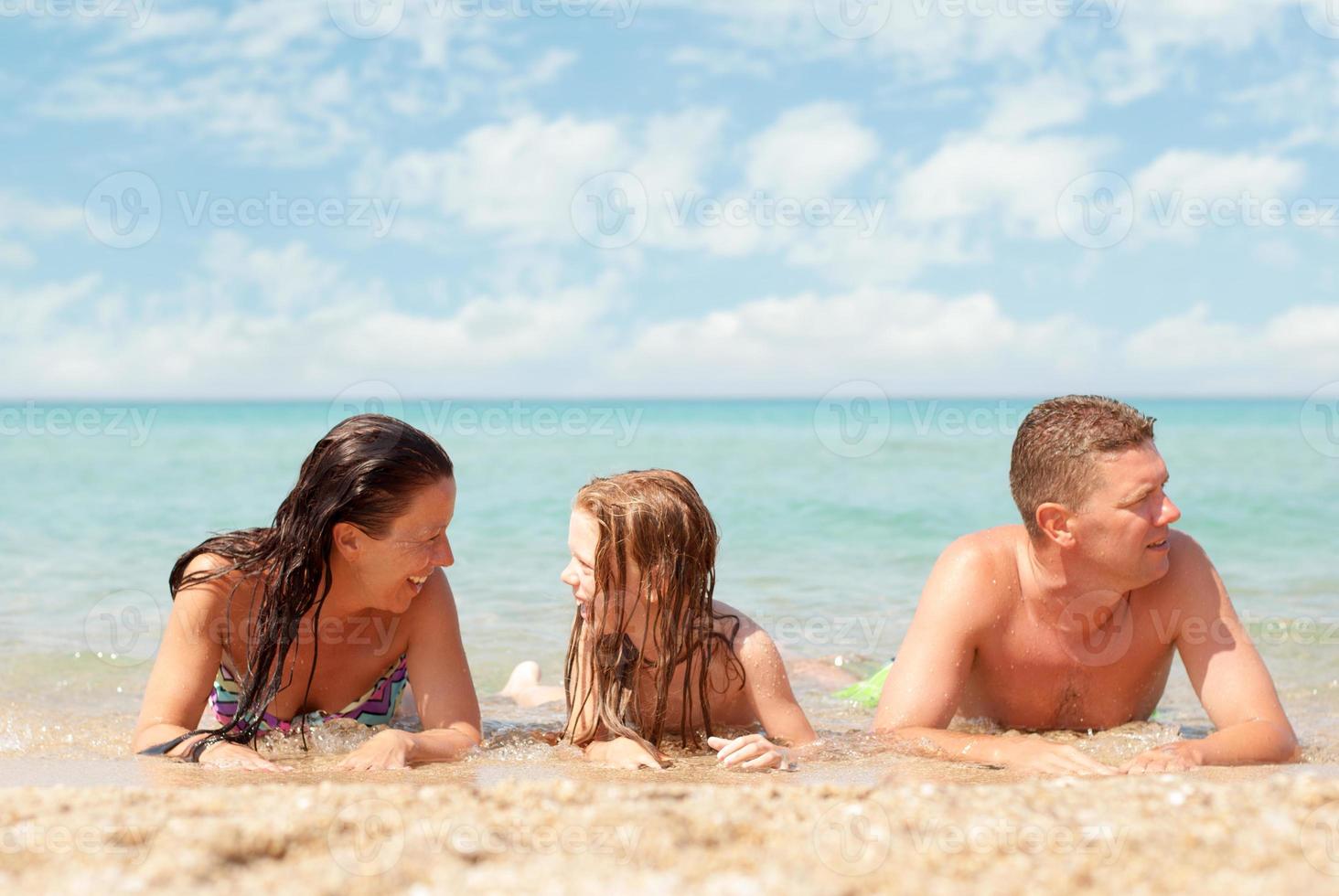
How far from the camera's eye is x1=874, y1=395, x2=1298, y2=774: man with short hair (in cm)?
408

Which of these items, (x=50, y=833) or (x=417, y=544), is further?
(x=417, y=544)

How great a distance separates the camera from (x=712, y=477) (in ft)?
73.8

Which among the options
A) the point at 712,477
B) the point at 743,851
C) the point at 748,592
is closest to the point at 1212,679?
the point at 743,851

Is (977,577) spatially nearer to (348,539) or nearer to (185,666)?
(348,539)

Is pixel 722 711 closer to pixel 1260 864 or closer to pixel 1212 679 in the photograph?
pixel 1212 679

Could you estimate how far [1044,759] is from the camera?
3.67 meters

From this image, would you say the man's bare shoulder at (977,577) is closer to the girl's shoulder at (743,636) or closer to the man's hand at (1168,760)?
the girl's shoulder at (743,636)

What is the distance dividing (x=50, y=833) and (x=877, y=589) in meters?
8.07

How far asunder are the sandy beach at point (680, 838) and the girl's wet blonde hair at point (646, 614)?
4.60 feet

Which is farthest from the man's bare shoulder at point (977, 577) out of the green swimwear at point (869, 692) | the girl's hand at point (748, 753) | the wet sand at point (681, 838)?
the green swimwear at point (869, 692)

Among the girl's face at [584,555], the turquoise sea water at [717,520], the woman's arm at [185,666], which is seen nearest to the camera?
the woman's arm at [185,666]

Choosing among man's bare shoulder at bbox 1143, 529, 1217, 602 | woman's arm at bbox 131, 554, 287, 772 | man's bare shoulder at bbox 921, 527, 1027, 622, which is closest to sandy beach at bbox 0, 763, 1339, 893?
woman's arm at bbox 131, 554, 287, 772

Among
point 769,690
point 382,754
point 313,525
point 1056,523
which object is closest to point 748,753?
point 769,690

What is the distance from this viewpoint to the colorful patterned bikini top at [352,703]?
443cm
